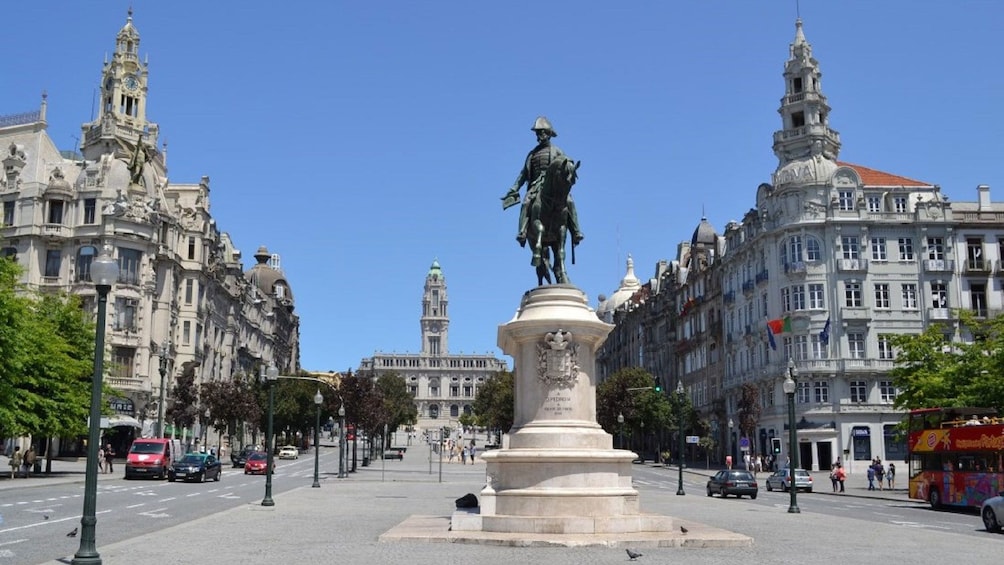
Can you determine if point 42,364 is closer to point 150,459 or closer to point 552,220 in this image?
point 150,459

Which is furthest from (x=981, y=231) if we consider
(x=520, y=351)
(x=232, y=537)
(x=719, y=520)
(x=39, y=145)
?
(x=39, y=145)

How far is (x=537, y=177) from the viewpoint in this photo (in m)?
22.5

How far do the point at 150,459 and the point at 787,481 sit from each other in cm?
3433

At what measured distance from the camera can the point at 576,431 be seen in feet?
62.4

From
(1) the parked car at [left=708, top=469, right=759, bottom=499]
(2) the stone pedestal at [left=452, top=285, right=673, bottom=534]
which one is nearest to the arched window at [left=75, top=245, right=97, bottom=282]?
(1) the parked car at [left=708, top=469, right=759, bottom=499]

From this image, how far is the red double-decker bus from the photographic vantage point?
33406 millimetres

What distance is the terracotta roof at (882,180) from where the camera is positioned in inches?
2842

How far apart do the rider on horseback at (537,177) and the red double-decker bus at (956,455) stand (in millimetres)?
19912

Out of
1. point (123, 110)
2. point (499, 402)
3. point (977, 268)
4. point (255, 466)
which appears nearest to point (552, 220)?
point (255, 466)

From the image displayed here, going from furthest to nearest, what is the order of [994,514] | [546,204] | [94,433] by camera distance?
1. [994,514]
2. [546,204]
3. [94,433]

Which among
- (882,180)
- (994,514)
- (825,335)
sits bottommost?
(994,514)

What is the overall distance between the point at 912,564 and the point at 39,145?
76.3m

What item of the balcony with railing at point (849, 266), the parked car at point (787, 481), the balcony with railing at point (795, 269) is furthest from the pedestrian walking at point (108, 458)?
the balcony with railing at point (849, 266)

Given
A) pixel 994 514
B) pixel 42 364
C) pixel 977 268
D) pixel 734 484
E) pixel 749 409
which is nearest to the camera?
pixel 994 514
